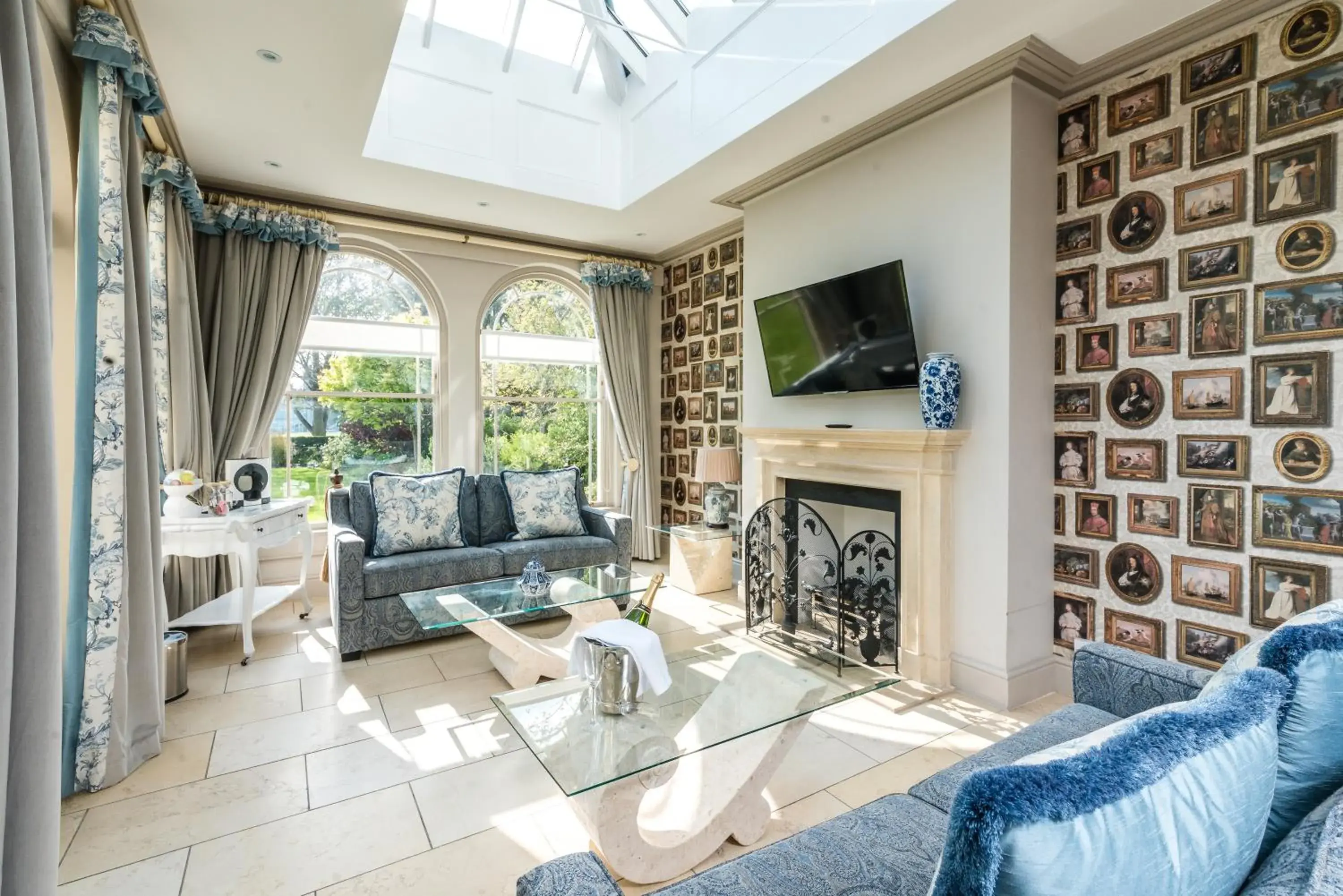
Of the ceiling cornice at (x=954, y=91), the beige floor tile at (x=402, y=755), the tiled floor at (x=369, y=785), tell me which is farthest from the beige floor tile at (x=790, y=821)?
the ceiling cornice at (x=954, y=91)

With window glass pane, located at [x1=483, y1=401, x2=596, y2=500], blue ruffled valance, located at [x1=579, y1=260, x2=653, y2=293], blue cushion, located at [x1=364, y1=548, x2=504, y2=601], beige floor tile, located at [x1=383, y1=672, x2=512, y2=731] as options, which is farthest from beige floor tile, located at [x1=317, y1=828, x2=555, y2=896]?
blue ruffled valance, located at [x1=579, y1=260, x2=653, y2=293]

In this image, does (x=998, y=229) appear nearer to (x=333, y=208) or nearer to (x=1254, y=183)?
(x=1254, y=183)

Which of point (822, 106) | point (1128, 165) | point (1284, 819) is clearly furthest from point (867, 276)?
point (1284, 819)

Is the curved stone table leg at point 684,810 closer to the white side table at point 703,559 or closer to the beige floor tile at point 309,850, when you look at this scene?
the beige floor tile at point 309,850

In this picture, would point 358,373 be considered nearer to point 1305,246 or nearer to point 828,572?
point 828,572

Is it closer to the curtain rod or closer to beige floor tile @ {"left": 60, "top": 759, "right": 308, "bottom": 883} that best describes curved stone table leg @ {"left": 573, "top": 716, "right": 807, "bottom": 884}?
beige floor tile @ {"left": 60, "top": 759, "right": 308, "bottom": 883}

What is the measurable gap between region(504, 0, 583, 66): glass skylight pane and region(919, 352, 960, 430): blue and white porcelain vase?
3.01m

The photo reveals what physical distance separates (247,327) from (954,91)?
4.40m

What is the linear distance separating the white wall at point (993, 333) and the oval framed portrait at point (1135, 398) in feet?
0.87

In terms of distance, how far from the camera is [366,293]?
4758 millimetres

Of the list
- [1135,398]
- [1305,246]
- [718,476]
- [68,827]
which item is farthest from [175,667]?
[1305,246]

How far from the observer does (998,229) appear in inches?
109

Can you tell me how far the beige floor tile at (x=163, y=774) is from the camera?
2068mm

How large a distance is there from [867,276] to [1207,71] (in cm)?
147
